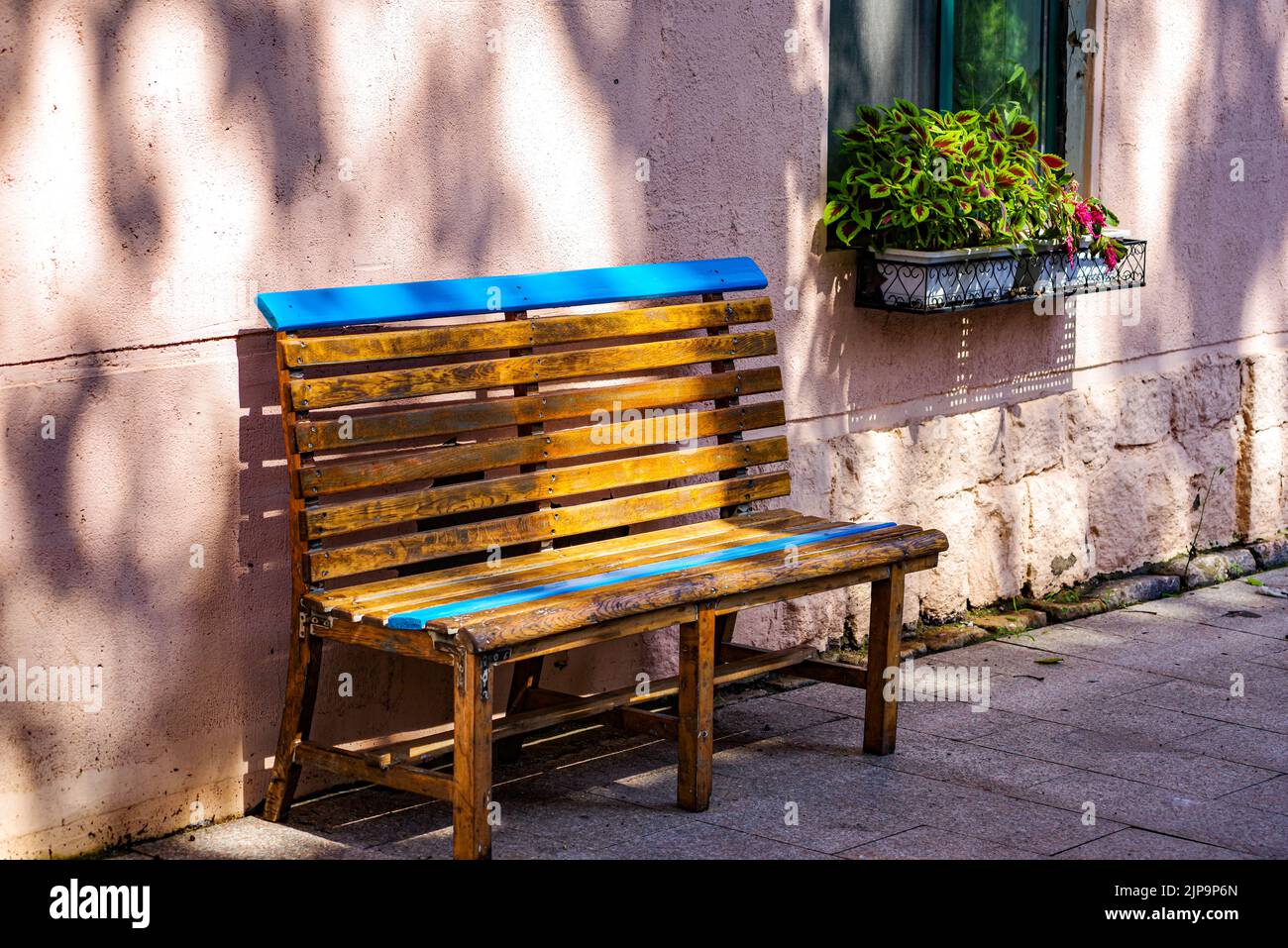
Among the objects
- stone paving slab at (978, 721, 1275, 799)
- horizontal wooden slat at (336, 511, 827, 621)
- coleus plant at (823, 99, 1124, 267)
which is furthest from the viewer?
coleus plant at (823, 99, 1124, 267)

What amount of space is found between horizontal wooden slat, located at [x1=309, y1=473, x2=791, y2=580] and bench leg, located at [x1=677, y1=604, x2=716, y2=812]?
515 mm

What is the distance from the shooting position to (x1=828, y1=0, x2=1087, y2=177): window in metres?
5.79

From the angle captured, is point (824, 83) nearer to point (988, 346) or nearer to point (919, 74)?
point (919, 74)

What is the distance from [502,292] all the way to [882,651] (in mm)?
1372

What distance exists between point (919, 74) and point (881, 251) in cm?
83

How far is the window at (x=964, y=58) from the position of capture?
5789 millimetres

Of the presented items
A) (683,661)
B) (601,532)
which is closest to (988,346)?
(601,532)

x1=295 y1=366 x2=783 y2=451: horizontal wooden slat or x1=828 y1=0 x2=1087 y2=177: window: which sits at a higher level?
x1=828 y1=0 x2=1087 y2=177: window

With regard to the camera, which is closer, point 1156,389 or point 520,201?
point 520,201

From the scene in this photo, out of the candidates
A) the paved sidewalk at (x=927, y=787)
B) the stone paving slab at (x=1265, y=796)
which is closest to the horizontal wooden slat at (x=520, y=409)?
the paved sidewalk at (x=927, y=787)

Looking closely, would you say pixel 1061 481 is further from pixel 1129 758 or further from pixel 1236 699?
pixel 1129 758

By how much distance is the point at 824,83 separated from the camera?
5574 mm

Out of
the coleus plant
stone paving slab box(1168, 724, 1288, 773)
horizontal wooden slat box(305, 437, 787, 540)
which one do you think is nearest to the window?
the coleus plant

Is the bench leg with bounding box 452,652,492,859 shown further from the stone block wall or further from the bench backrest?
the stone block wall
